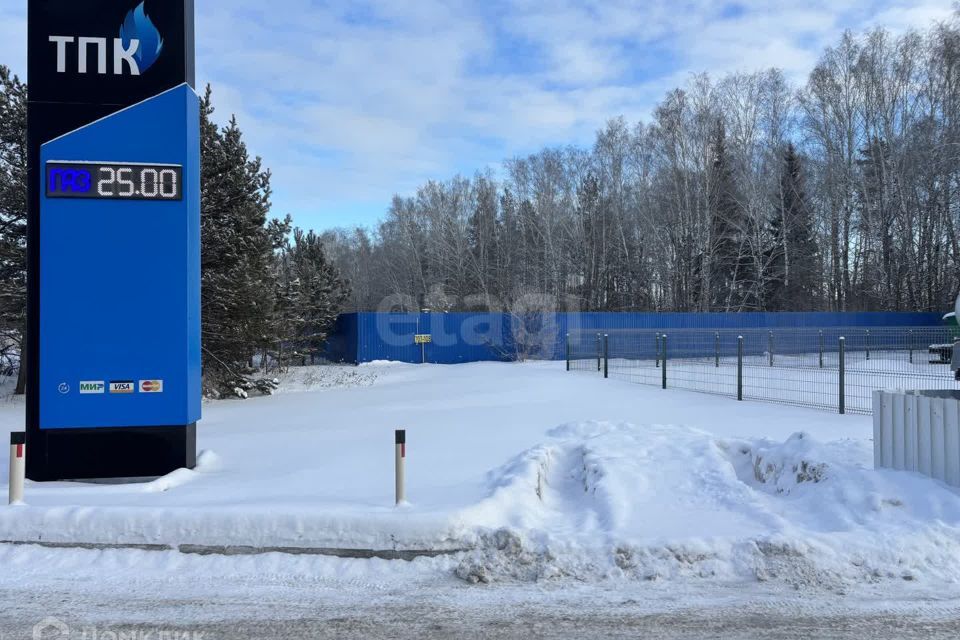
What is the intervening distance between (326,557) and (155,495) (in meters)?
2.43

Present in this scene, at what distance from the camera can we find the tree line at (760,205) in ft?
127

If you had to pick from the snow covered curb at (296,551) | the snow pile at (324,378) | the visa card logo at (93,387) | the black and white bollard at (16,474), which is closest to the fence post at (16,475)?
the black and white bollard at (16,474)

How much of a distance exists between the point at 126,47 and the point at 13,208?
38.9 ft

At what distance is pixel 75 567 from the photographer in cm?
520

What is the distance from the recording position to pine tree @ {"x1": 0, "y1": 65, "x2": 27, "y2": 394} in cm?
1644

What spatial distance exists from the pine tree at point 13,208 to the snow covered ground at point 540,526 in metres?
9.92

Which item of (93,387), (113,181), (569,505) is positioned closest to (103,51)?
(113,181)

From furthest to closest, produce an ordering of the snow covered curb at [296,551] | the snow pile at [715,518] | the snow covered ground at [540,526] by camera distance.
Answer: the snow covered curb at [296,551], the snow pile at [715,518], the snow covered ground at [540,526]

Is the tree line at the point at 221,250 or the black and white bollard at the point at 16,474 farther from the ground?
the tree line at the point at 221,250

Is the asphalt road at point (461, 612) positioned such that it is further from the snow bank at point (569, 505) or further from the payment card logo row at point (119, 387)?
the payment card logo row at point (119, 387)

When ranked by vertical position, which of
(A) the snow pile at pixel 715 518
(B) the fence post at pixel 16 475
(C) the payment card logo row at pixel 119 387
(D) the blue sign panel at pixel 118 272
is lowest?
(A) the snow pile at pixel 715 518

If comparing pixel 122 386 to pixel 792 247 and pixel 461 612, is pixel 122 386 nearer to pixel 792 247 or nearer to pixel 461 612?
pixel 461 612

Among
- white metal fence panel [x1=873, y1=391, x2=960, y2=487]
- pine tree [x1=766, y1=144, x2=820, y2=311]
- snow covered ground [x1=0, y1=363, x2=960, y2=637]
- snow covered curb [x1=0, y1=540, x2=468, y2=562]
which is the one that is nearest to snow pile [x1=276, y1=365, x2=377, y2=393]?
snow covered ground [x1=0, y1=363, x2=960, y2=637]

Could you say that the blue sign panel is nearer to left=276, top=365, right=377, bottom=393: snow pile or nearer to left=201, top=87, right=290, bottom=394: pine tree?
left=201, top=87, right=290, bottom=394: pine tree
